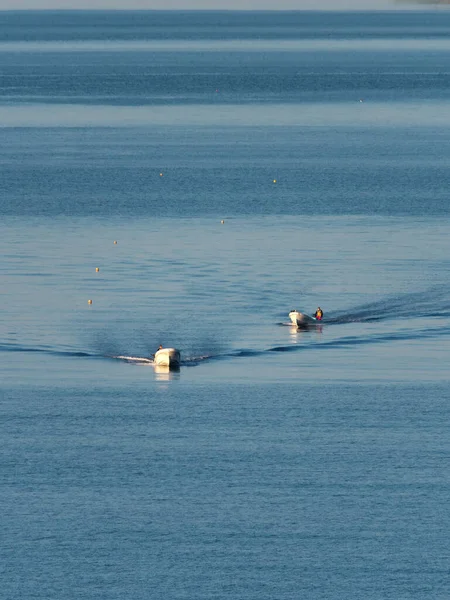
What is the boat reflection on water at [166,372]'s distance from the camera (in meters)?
80.7

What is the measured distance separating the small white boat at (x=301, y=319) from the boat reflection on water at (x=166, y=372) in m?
9.65

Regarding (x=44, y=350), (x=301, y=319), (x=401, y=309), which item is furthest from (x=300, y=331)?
(x=44, y=350)

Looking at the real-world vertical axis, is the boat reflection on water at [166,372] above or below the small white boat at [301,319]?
below

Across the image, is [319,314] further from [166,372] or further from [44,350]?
[44,350]

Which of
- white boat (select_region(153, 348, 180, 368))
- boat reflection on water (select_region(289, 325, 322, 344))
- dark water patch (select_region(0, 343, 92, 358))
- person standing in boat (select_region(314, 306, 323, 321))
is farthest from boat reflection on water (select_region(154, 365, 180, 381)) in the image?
person standing in boat (select_region(314, 306, 323, 321))

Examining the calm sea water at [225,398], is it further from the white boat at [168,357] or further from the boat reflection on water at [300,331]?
the white boat at [168,357]

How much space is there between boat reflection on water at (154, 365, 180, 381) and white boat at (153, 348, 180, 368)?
0.18 meters

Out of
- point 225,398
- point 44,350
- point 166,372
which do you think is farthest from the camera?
point 44,350

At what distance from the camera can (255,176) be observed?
155 meters

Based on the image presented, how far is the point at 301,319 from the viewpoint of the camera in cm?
8794

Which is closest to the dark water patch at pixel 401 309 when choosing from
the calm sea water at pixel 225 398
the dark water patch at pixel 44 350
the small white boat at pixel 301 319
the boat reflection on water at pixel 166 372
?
the calm sea water at pixel 225 398

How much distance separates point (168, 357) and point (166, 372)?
1.04 meters

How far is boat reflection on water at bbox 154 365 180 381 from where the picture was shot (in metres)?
80.7

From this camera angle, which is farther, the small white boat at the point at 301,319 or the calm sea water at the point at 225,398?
the small white boat at the point at 301,319
